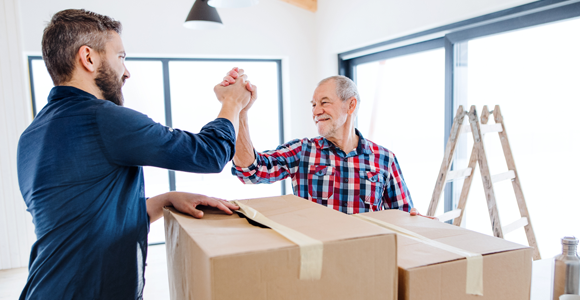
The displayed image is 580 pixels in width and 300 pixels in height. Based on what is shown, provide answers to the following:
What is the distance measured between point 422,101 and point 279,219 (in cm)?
259

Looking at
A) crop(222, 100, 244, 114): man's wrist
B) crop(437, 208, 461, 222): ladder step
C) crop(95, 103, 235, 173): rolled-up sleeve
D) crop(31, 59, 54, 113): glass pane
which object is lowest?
crop(437, 208, 461, 222): ladder step

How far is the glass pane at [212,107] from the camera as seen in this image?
12.8 feet

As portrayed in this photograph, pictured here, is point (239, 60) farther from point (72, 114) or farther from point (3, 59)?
point (72, 114)

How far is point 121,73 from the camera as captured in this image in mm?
993

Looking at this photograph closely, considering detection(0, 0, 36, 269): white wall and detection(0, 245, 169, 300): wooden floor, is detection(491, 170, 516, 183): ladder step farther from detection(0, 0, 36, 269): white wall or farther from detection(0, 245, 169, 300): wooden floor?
detection(0, 0, 36, 269): white wall

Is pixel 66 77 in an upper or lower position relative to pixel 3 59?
lower

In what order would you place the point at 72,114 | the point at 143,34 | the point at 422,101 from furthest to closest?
the point at 143,34, the point at 422,101, the point at 72,114

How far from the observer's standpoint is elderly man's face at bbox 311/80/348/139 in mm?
1753

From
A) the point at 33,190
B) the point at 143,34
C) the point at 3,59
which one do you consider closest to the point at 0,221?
the point at 3,59

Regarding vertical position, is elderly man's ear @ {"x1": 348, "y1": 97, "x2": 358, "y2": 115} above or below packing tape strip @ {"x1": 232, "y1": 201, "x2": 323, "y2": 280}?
above

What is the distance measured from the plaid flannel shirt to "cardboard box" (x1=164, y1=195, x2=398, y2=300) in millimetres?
913

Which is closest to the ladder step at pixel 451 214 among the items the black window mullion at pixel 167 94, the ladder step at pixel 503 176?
the ladder step at pixel 503 176

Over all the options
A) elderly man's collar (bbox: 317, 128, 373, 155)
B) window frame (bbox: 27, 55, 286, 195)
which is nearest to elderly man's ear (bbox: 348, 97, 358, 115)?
elderly man's collar (bbox: 317, 128, 373, 155)

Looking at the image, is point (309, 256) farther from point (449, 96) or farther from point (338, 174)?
point (449, 96)
